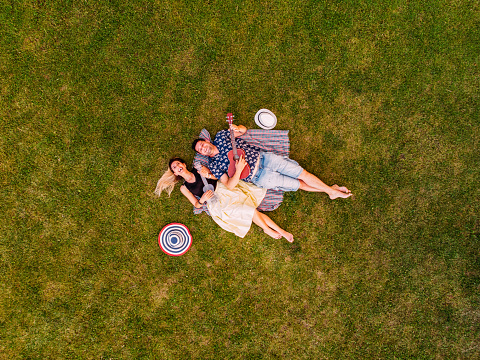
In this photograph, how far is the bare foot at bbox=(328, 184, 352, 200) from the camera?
4.51 metres

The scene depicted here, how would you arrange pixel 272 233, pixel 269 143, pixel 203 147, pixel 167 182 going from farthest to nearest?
1. pixel 269 143
2. pixel 272 233
3. pixel 167 182
4. pixel 203 147

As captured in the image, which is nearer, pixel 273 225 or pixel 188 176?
pixel 188 176

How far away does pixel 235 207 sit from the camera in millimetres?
4230

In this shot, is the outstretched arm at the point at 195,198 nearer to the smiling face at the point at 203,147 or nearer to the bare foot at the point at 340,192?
the smiling face at the point at 203,147

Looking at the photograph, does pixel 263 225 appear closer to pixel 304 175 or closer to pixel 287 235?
pixel 287 235

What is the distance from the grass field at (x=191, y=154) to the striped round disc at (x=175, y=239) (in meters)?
0.15

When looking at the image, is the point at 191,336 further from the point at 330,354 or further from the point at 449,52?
the point at 449,52

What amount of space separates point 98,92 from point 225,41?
2.47m

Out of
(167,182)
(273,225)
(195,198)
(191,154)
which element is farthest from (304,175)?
(167,182)

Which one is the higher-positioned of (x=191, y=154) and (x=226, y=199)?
(x=191, y=154)

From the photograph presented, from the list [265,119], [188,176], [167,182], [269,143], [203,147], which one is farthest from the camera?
[269,143]

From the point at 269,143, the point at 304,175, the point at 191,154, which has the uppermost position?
the point at 269,143

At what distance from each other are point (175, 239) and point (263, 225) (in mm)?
1593

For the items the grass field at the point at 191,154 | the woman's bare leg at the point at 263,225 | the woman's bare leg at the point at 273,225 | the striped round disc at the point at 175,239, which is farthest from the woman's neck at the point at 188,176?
the woman's bare leg at the point at 273,225
